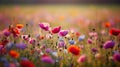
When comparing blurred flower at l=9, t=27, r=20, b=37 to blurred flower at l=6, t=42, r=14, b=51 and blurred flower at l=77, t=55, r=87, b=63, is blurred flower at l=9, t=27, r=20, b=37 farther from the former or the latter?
blurred flower at l=77, t=55, r=87, b=63

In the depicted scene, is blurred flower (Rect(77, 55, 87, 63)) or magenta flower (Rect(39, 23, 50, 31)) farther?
magenta flower (Rect(39, 23, 50, 31))

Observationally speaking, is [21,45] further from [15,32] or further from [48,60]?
[48,60]

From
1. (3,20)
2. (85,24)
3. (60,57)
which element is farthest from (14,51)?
(85,24)

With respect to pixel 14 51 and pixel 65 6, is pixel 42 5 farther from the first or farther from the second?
pixel 14 51

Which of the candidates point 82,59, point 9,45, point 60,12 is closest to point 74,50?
point 82,59

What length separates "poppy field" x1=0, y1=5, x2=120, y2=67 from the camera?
1.93 metres

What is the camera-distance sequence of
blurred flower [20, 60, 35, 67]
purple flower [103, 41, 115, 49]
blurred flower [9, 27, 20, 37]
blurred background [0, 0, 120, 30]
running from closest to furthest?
blurred flower [20, 60, 35, 67] → purple flower [103, 41, 115, 49] → blurred flower [9, 27, 20, 37] → blurred background [0, 0, 120, 30]

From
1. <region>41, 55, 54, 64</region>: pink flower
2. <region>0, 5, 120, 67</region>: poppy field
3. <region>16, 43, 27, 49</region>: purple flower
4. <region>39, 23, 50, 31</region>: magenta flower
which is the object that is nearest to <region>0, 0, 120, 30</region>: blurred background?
<region>0, 5, 120, 67</region>: poppy field

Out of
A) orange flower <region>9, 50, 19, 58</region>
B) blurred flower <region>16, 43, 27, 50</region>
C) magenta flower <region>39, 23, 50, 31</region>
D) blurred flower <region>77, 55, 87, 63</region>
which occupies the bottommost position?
blurred flower <region>77, 55, 87, 63</region>

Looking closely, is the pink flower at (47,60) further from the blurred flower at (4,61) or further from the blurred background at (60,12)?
the blurred background at (60,12)

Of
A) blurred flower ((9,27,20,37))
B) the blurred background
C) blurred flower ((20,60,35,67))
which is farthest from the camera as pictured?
the blurred background

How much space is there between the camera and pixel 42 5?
2.48 m

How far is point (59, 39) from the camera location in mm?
2033

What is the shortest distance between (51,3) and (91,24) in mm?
403
